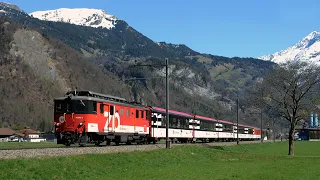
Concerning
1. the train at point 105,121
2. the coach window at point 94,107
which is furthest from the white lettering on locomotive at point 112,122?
the coach window at point 94,107

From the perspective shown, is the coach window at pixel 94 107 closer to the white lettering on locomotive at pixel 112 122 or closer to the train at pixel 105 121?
the train at pixel 105 121

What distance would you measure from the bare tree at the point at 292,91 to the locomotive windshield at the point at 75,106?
27.2 m

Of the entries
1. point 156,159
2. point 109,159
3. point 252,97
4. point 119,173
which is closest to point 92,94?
point 156,159

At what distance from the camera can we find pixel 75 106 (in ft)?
131

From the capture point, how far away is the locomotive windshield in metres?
39.8

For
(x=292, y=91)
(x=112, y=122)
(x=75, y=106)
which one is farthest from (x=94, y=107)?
(x=292, y=91)

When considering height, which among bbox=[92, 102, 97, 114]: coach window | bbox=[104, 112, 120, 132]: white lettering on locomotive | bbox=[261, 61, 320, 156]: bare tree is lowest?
bbox=[104, 112, 120, 132]: white lettering on locomotive

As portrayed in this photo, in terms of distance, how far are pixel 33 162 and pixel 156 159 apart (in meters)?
13.7

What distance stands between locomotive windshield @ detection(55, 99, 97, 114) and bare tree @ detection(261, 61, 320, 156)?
27161mm

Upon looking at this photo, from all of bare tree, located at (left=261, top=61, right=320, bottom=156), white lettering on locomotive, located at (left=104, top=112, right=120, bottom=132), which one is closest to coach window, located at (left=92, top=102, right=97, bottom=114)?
white lettering on locomotive, located at (left=104, top=112, right=120, bottom=132)

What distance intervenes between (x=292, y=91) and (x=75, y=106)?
101ft

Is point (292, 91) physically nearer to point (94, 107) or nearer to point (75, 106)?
point (94, 107)

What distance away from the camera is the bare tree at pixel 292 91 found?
192 ft

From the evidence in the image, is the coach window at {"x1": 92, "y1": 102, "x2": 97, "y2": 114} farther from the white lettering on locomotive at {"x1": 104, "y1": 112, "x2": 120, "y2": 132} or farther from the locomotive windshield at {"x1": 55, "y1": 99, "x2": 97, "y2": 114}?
the white lettering on locomotive at {"x1": 104, "y1": 112, "x2": 120, "y2": 132}
